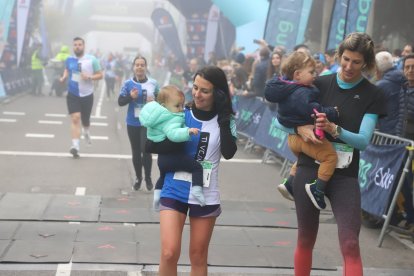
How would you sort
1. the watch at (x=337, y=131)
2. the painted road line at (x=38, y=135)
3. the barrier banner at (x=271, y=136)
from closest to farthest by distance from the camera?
1. the watch at (x=337, y=131)
2. the barrier banner at (x=271, y=136)
3. the painted road line at (x=38, y=135)

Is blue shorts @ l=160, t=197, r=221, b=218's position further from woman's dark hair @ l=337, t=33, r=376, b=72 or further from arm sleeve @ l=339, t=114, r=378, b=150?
woman's dark hair @ l=337, t=33, r=376, b=72

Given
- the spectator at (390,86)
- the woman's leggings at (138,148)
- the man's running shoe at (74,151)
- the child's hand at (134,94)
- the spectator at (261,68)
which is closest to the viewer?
the spectator at (390,86)

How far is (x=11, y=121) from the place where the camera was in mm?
15359

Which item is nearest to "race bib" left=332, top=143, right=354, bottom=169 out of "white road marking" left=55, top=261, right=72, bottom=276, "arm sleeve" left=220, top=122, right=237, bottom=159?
"arm sleeve" left=220, top=122, right=237, bottom=159

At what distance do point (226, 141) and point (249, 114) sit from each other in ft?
29.5

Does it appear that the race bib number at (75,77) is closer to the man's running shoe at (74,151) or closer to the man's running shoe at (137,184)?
the man's running shoe at (74,151)

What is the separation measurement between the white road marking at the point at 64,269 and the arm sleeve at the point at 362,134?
2.50 meters

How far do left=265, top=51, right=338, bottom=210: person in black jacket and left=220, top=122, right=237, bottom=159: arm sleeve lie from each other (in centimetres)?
34

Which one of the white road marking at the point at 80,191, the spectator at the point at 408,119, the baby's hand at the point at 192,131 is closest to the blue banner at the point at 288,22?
the white road marking at the point at 80,191

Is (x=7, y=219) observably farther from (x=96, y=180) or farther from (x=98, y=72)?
(x=98, y=72)

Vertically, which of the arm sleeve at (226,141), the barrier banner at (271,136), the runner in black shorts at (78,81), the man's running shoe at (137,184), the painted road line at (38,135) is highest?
the arm sleeve at (226,141)

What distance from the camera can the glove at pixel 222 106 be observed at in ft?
13.1

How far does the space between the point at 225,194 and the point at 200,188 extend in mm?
4540

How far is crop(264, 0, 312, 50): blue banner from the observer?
14086mm
